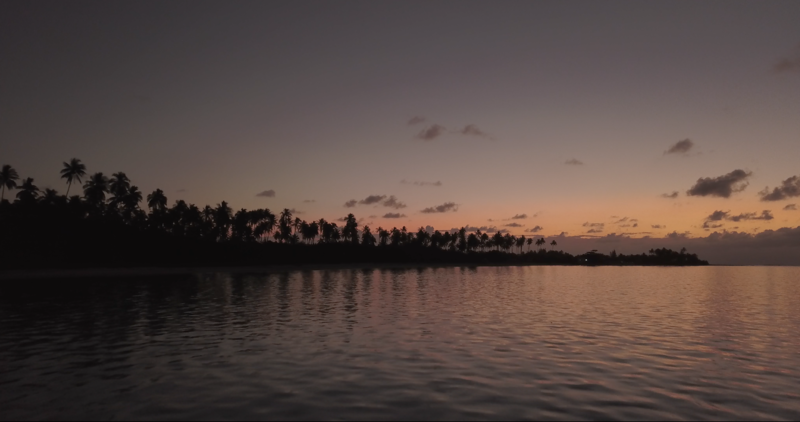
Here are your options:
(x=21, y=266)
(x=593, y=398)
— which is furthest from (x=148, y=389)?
(x=21, y=266)

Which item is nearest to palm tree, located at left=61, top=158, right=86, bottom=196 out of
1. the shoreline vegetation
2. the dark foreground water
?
the shoreline vegetation

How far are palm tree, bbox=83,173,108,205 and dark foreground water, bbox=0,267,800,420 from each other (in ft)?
429

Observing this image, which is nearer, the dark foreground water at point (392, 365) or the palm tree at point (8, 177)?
the dark foreground water at point (392, 365)

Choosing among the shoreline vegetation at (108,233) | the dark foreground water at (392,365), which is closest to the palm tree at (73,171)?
the shoreline vegetation at (108,233)

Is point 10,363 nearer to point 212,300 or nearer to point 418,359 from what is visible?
point 418,359

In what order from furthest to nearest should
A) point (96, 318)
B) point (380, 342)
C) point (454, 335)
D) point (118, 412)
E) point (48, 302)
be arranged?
point (48, 302)
point (96, 318)
point (454, 335)
point (380, 342)
point (118, 412)

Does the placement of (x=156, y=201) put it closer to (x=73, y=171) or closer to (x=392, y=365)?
(x=73, y=171)

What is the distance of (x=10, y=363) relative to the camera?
860 inches

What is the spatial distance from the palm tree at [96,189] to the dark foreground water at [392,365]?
131m

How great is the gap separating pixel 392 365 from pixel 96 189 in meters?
167

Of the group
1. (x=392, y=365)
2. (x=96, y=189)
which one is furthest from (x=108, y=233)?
(x=392, y=365)

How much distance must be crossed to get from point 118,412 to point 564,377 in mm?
16224

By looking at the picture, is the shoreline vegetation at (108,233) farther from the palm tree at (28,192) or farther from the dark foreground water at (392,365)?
the dark foreground water at (392,365)

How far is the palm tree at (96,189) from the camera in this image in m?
154
